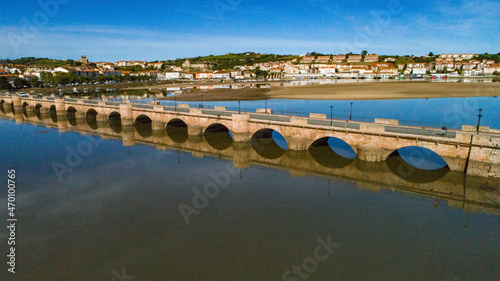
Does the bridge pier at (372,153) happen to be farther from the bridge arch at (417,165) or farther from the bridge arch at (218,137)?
the bridge arch at (218,137)

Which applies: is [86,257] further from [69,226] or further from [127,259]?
[69,226]

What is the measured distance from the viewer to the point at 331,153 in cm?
3309

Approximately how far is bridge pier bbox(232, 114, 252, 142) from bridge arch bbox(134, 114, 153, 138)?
1578cm

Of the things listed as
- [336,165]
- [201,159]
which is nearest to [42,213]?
[201,159]

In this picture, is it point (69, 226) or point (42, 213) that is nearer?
point (69, 226)

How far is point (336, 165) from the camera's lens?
1159 inches

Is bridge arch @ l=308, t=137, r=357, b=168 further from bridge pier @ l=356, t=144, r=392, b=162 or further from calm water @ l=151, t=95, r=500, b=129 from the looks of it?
calm water @ l=151, t=95, r=500, b=129

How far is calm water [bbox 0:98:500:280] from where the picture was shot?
14.7 metres

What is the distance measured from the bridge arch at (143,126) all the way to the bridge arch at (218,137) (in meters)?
9.51

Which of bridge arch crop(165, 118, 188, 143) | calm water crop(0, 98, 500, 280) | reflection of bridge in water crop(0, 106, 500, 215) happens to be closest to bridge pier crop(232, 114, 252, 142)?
reflection of bridge in water crop(0, 106, 500, 215)

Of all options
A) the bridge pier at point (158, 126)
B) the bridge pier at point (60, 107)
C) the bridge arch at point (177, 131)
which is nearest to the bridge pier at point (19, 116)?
the bridge pier at point (60, 107)

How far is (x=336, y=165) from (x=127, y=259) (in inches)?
831

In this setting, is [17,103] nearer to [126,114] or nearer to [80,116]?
[80,116]

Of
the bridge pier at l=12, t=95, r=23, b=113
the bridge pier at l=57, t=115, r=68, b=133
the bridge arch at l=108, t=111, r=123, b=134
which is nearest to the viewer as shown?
the bridge pier at l=57, t=115, r=68, b=133
